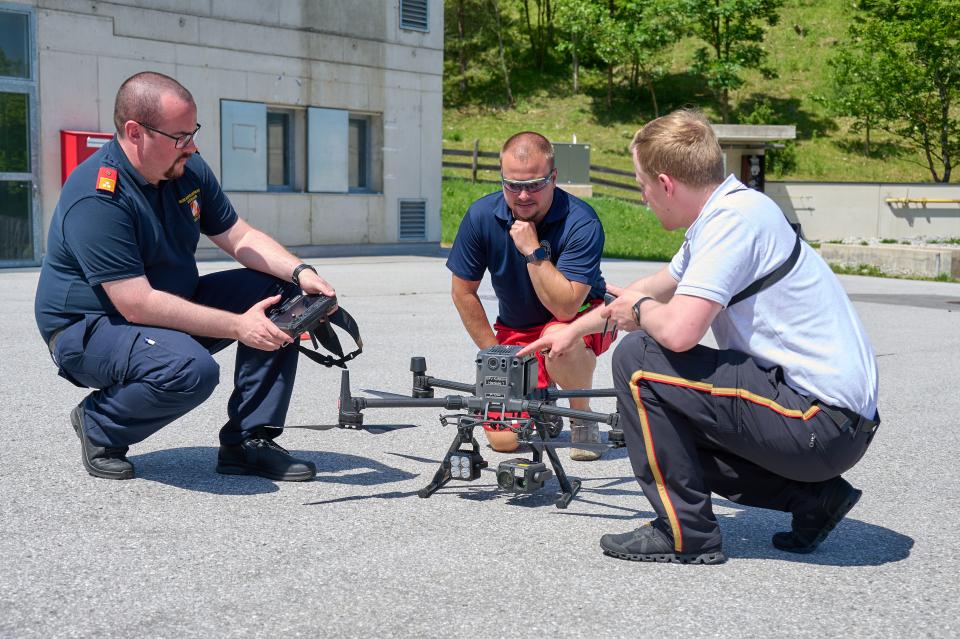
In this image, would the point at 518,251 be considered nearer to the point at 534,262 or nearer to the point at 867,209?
the point at 534,262

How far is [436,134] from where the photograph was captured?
21.2 metres

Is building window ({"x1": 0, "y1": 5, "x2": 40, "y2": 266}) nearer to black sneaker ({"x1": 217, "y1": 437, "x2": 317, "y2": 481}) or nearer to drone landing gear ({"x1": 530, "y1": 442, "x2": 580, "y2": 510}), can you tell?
black sneaker ({"x1": 217, "y1": 437, "x2": 317, "y2": 481})

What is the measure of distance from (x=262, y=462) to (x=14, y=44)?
12.6m

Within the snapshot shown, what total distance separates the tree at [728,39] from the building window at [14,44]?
37077mm

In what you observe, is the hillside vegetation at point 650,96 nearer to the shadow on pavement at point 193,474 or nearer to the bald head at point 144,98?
the shadow on pavement at point 193,474

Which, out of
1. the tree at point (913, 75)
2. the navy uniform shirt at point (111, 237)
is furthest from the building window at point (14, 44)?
the tree at point (913, 75)

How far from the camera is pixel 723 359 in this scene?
11.5 ft

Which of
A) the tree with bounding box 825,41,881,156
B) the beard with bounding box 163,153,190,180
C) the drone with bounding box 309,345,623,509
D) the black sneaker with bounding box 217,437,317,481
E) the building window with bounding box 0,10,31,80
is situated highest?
the tree with bounding box 825,41,881,156

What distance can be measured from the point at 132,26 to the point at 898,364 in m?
12.2

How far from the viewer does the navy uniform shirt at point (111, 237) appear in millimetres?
4258

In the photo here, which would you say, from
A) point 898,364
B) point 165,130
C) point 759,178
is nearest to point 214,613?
point 165,130

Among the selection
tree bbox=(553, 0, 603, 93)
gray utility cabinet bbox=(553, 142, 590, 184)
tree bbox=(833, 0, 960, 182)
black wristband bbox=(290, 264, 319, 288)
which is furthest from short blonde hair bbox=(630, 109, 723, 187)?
tree bbox=(553, 0, 603, 93)

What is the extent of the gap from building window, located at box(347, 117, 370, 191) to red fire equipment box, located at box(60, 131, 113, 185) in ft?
17.9

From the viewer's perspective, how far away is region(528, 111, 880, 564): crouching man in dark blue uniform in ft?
11.1
